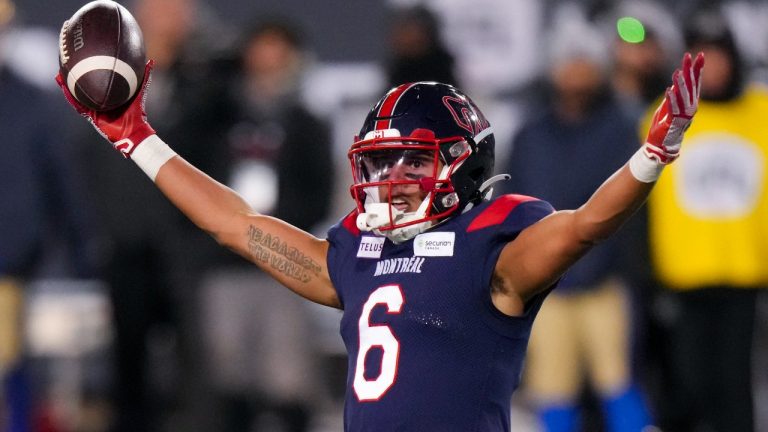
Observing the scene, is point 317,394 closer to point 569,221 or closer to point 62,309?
point 62,309

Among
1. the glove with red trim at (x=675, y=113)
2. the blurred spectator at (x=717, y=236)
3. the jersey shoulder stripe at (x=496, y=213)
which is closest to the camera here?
the glove with red trim at (x=675, y=113)

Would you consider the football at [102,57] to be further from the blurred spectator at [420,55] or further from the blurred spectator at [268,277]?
the blurred spectator at [420,55]

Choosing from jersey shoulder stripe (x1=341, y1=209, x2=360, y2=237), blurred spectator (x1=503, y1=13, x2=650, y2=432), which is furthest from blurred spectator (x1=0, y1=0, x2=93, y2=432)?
jersey shoulder stripe (x1=341, y1=209, x2=360, y2=237)

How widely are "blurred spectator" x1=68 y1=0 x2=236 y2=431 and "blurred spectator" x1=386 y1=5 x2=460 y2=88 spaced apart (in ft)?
2.87

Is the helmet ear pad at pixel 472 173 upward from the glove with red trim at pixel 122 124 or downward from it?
downward

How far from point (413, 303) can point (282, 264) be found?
20.1 inches

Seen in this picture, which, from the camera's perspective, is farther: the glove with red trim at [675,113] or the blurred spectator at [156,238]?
the blurred spectator at [156,238]

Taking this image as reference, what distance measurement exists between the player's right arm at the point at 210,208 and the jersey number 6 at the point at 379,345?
1.06 ft

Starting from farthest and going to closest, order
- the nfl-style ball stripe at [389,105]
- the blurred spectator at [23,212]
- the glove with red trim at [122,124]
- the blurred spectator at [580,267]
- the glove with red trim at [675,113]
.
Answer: the blurred spectator at [23,212]
the blurred spectator at [580,267]
the glove with red trim at [122,124]
the nfl-style ball stripe at [389,105]
the glove with red trim at [675,113]

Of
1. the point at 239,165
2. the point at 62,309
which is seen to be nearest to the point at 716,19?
the point at 239,165

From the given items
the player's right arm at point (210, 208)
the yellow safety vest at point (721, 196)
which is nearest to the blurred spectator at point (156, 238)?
the yellow safety vest at point (721, 196)

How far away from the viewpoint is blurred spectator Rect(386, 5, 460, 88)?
6.95m

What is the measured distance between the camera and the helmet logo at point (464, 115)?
3859 millimetres

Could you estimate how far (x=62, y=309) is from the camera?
809 centimetres
